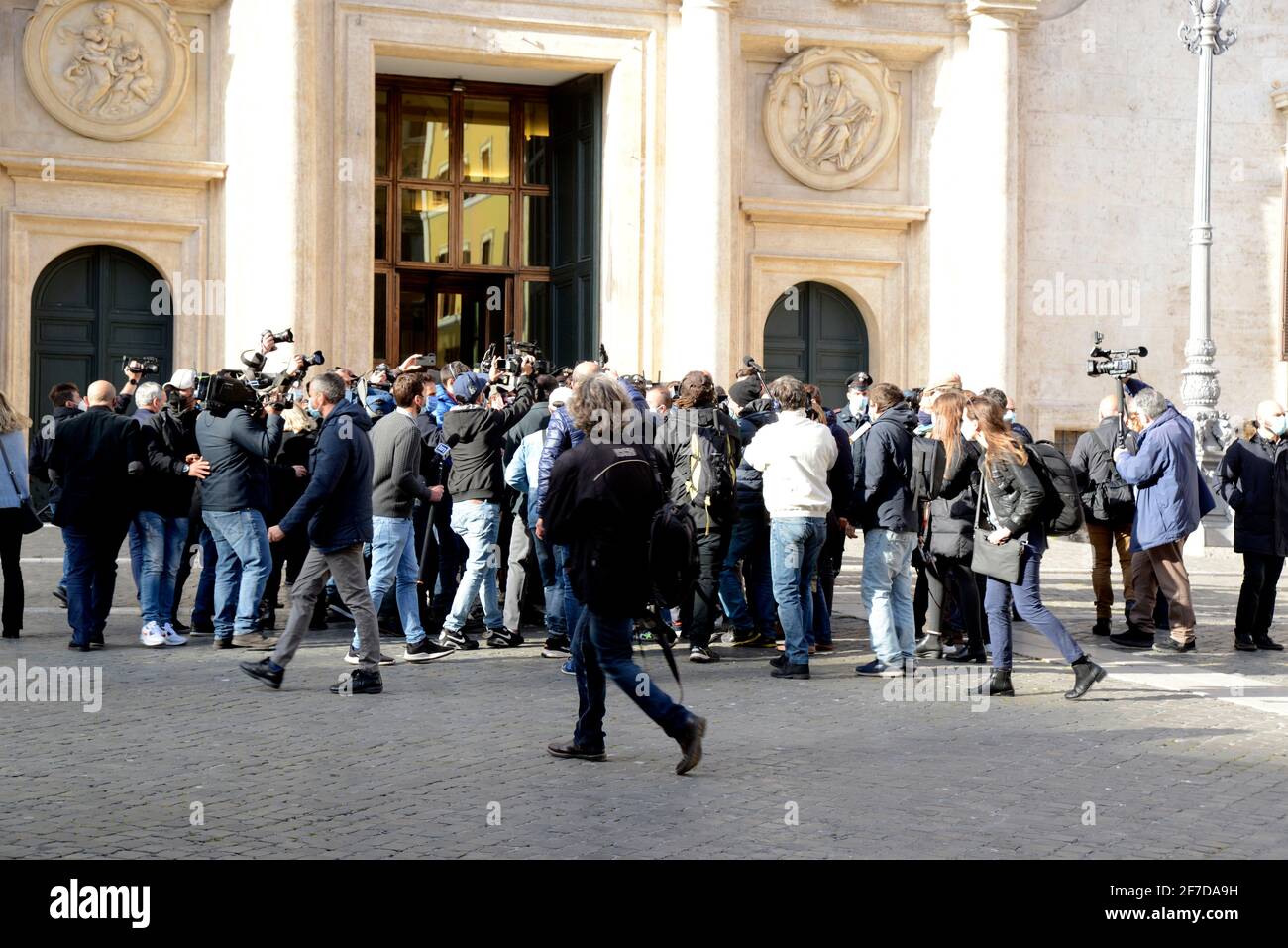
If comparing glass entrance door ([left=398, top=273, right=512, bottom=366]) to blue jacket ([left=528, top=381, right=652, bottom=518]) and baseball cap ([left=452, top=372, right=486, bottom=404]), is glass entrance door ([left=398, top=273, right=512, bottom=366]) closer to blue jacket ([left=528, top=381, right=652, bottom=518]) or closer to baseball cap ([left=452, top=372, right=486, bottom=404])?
baseball cap ([left=452, top=372, right=486, bottom=404])

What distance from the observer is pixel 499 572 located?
13555 millimetres

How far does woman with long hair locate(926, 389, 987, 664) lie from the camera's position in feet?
35.5

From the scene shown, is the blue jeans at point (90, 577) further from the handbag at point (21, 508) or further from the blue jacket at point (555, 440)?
the blue jacket at point (555, 440)

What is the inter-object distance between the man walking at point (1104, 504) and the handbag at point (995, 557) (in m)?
3.46

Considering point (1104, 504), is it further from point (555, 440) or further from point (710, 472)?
point (555, 440)

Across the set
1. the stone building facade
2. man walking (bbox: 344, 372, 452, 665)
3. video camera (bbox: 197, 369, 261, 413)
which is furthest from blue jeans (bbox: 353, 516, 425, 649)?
the stone building facade

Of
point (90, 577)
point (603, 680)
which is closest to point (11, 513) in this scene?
point (90, 577)

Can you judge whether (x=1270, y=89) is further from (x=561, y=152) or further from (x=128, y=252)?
(x=128, y=252)

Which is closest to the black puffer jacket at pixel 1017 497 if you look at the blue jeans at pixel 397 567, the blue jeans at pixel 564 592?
the blue jeans at pixel 564 592

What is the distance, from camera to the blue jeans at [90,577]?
11531 millimetres

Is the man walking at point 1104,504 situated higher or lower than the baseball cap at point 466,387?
lower

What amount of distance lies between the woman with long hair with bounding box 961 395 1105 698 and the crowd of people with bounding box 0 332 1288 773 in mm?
16
